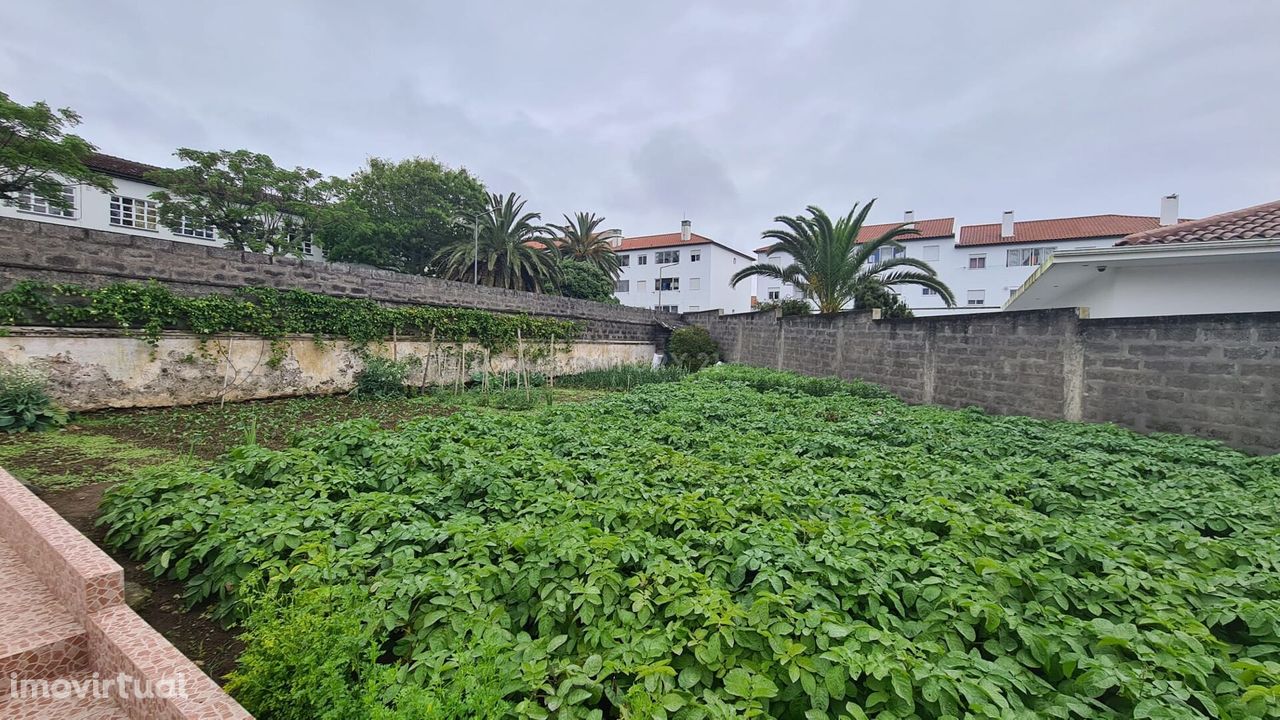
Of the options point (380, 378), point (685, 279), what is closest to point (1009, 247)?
point (685, 279)

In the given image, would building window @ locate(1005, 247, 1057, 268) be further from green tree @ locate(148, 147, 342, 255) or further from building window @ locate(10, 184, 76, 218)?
building window @ locate(10, 184, 76, 218)

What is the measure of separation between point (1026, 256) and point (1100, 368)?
32936 mm

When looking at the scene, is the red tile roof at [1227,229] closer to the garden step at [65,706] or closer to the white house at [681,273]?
the garden step at [65,706]

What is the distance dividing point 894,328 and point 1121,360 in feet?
14.2

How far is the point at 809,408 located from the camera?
7223mm

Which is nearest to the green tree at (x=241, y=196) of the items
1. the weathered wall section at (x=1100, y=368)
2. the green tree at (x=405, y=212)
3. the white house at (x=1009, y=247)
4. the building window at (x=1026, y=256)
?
the green tree at (x=405, y=212)

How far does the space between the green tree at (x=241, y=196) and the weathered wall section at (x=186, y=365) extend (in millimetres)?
17678

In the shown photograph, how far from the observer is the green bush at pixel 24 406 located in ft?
18.6

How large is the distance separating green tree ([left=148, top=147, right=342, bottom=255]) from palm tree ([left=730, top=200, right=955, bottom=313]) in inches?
886

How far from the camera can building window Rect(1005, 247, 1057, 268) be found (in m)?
31.8

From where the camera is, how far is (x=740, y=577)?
2258mm

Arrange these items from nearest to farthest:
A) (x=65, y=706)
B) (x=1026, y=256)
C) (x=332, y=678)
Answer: (x=332, y=678), (x=65, y=706), (x=1026, y=256)

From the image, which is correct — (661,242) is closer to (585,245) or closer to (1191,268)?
(585,245)

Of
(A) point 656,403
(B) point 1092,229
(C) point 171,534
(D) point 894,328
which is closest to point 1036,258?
(B) point 1092,229
